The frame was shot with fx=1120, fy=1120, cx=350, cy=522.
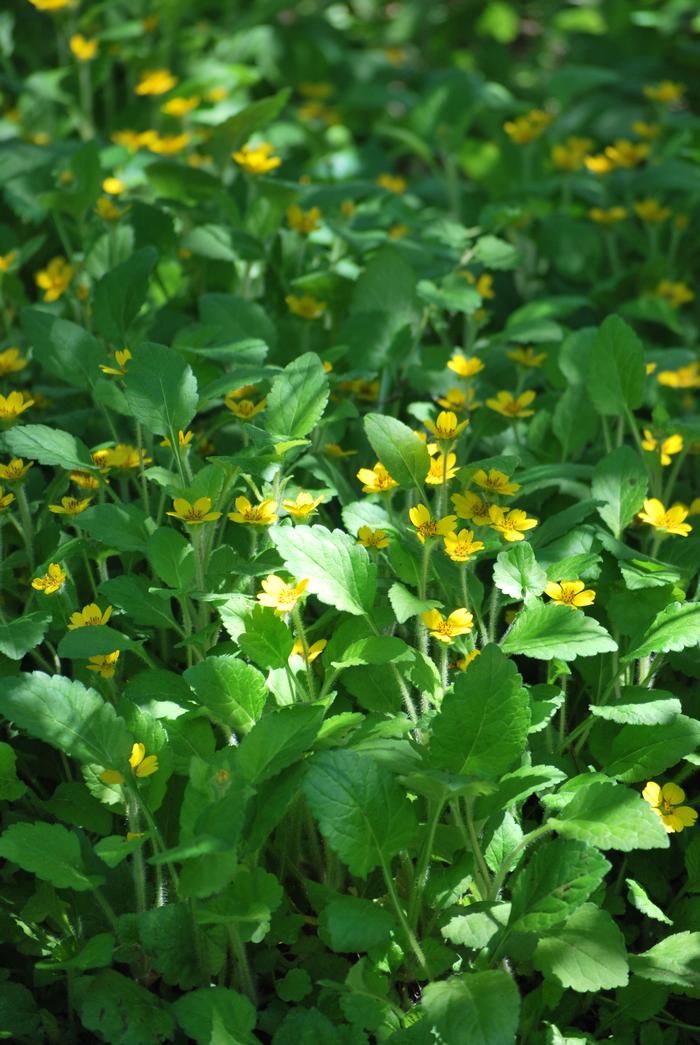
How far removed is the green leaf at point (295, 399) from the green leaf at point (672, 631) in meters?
0.56

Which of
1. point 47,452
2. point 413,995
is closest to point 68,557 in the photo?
point 47,452

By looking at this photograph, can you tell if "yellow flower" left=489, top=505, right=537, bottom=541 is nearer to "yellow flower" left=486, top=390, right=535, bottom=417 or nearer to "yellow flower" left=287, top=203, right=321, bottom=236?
"yellow flower" left=486, top=390, right=535, bottom=417

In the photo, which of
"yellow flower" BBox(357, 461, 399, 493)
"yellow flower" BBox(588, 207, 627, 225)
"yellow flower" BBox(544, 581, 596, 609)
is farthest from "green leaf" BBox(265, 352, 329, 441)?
"yellow flower" BBox(588, 207, 627, 225)

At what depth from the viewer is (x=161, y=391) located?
1.64 meters

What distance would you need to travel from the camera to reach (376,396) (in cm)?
213

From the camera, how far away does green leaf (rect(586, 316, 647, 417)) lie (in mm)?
1877

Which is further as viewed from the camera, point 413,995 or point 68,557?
point 68,557

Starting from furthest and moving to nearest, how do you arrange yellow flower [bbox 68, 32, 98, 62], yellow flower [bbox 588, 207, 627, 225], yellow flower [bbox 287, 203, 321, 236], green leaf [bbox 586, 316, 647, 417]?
yellow flower [bbox 68, 32, 98, 62]
yellow flower [bbox 588, 207, 627, 225]
yellow flower [bbox 287, 203, 321, 236]
green leaf [bbox 586, 316, 647, 417]

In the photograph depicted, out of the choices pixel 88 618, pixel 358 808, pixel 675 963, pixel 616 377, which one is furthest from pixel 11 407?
pixel 675 963

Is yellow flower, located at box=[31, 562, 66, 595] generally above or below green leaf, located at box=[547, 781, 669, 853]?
above

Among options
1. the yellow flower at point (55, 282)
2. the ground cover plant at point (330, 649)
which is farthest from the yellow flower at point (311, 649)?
the yellow flower at point (55, 282)

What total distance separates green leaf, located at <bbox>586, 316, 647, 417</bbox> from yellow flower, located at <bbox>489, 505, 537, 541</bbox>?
0.40 m

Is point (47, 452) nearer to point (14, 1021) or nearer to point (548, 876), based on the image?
point (14, 1021)

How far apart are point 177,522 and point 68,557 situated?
0.21 m
